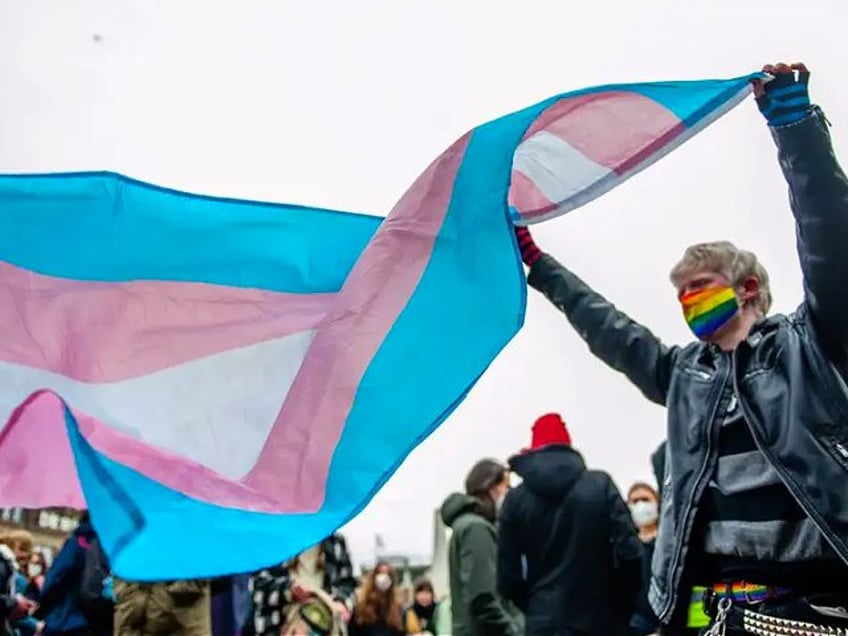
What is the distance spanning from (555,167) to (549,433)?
7.56ft

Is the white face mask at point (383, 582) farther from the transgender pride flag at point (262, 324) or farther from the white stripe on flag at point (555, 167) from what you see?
the white stripe on flag at point (555, 167)

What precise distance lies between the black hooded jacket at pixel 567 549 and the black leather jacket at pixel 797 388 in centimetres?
232

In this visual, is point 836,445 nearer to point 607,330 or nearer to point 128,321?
point 607,330

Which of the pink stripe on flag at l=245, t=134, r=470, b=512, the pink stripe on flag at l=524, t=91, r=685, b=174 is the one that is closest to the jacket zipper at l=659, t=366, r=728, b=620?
the pink stripe on flag at l=524, t=91, r=685, b=174

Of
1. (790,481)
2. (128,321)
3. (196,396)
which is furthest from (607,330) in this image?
(128,321)

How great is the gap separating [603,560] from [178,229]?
275cm

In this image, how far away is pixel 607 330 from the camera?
3805 mm

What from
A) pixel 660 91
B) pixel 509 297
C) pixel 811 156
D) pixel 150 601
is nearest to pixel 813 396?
pixel 811 156

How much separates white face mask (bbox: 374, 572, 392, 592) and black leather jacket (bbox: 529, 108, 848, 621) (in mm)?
6242

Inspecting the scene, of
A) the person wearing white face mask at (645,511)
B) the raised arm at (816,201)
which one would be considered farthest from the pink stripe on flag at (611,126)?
the person wearing white face mask at (645,511)

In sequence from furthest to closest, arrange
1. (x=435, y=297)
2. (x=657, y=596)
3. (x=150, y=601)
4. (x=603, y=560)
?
(x=150, y=601) < (x=603, y=560) < (x=435, y=297) < (x=657, y=596)

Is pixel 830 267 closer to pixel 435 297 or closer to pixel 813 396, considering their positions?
pixel 813 396

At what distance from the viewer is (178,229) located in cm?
414

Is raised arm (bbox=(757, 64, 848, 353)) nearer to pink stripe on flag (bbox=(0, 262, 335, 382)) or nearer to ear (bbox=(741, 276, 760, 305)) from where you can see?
ear (bbox=(741, 276, 760, 305))
